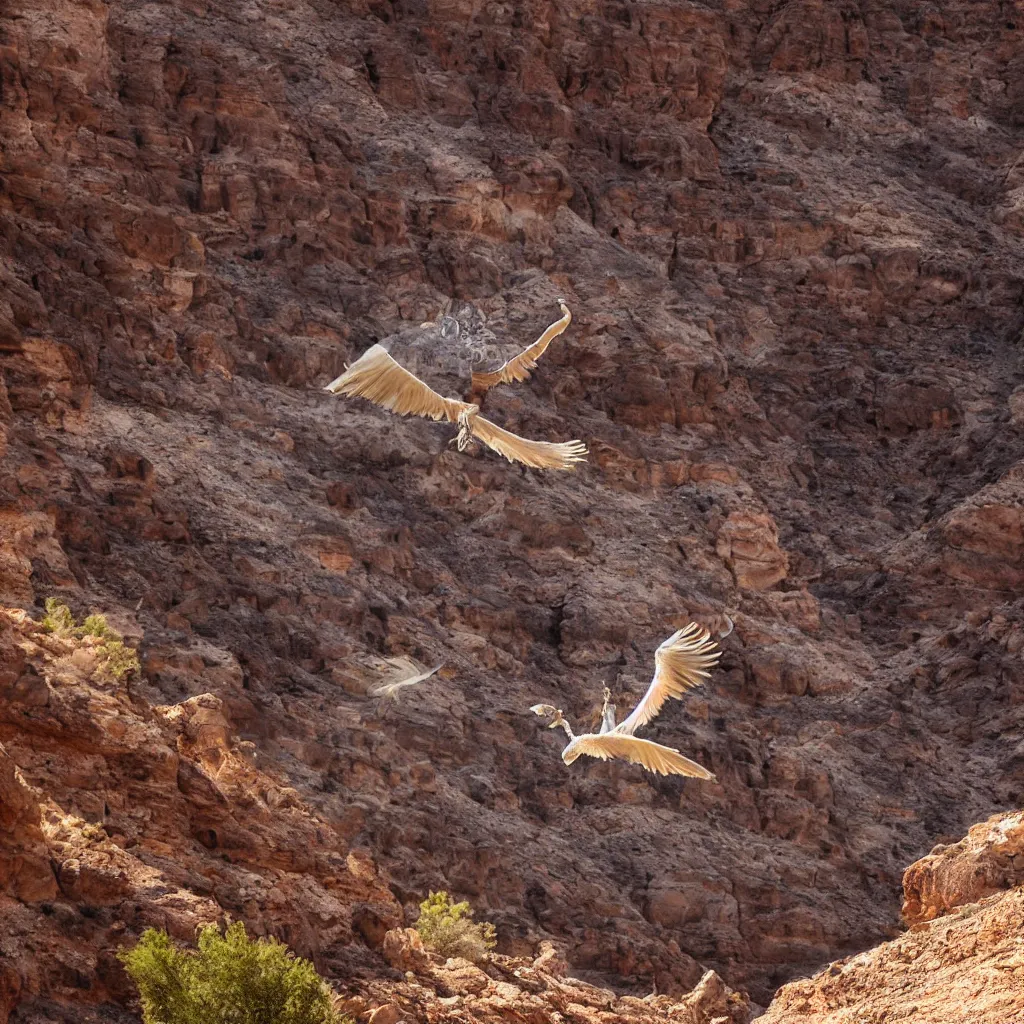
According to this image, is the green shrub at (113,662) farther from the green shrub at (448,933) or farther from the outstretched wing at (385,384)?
the green shrub at (448,933)

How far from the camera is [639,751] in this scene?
2778 cm

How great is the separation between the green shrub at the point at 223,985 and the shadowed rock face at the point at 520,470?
192 cm

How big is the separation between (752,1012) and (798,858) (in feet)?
24.1

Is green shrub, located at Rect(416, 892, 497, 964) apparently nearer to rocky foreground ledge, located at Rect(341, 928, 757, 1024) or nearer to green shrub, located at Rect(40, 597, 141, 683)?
rocky foreground ledge, located at Rect(341, 928, 757, 1024)

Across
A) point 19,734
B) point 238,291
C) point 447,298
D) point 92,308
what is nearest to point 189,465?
point 92,308

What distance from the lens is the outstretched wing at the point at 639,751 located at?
2661cm

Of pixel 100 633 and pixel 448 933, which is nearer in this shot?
pixel 448 933

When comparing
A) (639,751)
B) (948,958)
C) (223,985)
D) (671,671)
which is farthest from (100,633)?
(948,958)

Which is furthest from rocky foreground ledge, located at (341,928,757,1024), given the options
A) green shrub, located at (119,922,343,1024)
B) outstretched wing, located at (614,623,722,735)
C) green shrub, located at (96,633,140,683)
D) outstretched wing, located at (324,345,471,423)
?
outstretched wing, located at (324,345,471,423)

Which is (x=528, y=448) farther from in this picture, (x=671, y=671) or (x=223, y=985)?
(x=223, y=985)

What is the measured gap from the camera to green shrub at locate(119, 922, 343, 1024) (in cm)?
2194

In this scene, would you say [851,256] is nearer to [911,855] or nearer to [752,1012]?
[911,855]

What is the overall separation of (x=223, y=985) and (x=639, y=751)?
276 inches

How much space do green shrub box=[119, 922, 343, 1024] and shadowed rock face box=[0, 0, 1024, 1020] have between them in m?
1.92
